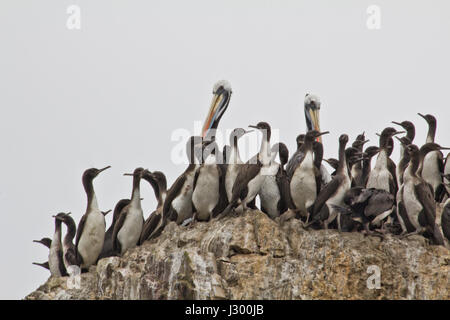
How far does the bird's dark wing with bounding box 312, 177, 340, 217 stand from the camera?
68.6 feet

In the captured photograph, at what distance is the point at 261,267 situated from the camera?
65.2 feet

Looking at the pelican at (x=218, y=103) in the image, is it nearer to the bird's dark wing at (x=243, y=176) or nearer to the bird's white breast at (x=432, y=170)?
the bird's dark wing at (x=243, y=176)

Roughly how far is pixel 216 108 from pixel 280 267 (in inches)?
257

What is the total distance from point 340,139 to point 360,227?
227 cm

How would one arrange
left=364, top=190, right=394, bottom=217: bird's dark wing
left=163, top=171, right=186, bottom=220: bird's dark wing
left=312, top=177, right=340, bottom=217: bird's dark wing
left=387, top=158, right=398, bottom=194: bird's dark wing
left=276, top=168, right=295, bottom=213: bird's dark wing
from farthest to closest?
left=387, top=158, right=398, bottom=194: bird's dark wing < left=163, top=171, right=186, bottom=220: bird's dark wing < left=276, top=168, right=295, bottom=213: bird's dark wing < left=312, top=177, right=340, bottom=217: bird's dark wing < left=364, top=190, right=394, bottom=217: bird's dark wing

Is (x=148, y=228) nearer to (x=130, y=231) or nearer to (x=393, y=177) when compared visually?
(x=130, y=231)

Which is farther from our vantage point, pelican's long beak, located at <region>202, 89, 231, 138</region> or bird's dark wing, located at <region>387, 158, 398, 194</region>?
pelican's long beak, located at <region>202, 89, 231, 138</region>

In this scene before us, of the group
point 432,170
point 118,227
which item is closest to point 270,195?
point 118,227

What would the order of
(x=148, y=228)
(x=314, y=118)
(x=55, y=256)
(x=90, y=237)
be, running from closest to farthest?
(x=148, y=228), (x=90, y=237), (x=55, y=256), (x=314, y=118)

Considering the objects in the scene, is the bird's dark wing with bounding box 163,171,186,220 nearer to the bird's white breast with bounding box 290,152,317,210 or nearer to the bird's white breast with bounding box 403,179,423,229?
the bird's white breast with bounding box 290,152,317,210

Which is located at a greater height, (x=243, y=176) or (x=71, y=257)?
(x=243, y=176)

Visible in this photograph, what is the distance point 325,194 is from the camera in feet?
68.8

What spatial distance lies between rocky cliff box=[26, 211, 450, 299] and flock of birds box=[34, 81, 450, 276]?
0.44 m

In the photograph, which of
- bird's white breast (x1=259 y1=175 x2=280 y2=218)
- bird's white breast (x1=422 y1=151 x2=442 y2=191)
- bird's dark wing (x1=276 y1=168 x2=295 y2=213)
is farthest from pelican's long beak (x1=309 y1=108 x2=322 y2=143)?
bird's white breast (x1=259 y1=175 x2=280 y2=218)
